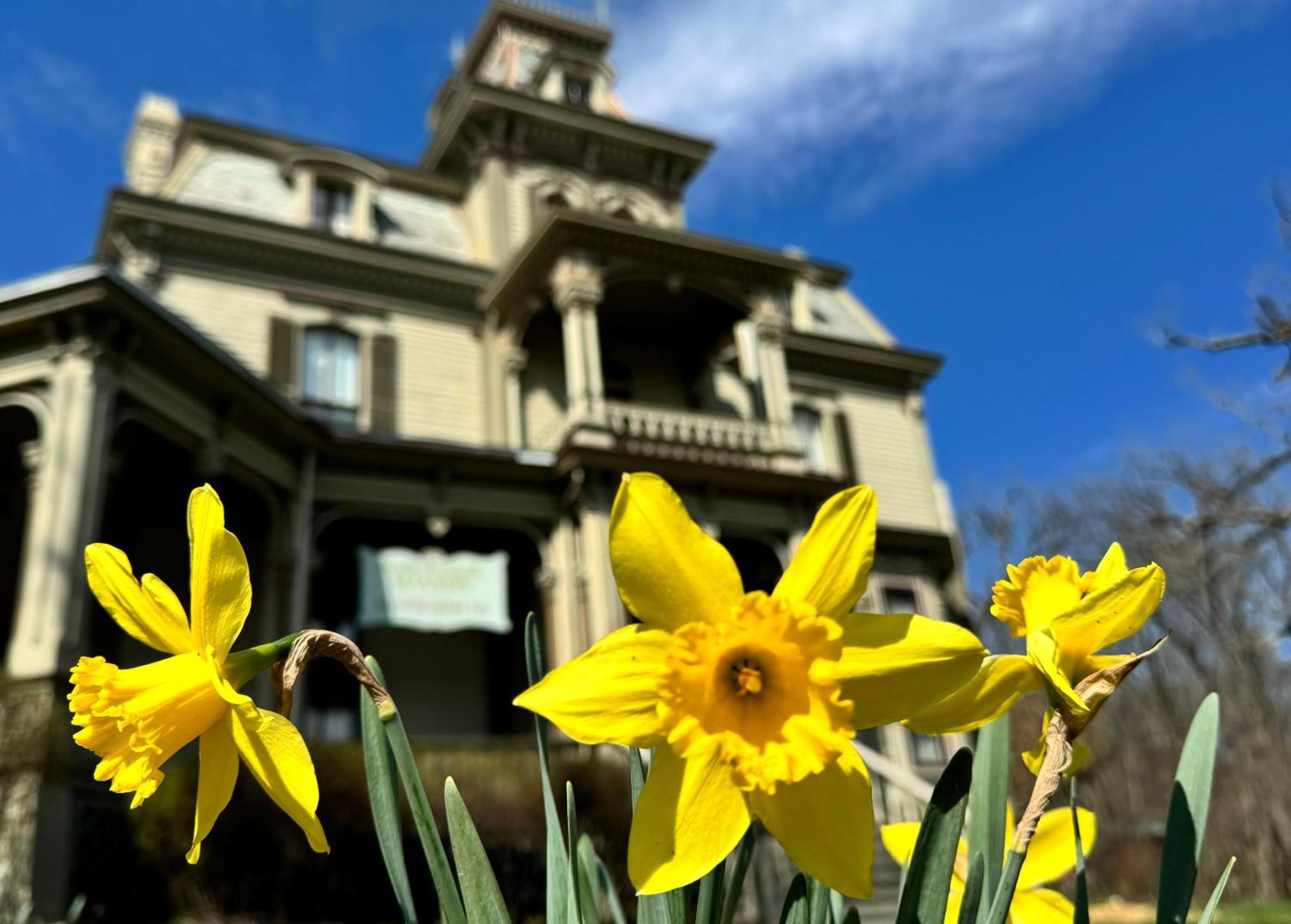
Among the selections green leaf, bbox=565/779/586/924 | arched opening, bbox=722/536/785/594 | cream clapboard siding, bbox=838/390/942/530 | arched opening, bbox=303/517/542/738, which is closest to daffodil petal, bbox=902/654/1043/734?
green leaf, bbox=565/779/586/924

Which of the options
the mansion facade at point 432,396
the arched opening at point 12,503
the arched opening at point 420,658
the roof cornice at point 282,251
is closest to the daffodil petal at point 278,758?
the mansion facade at point 432,396

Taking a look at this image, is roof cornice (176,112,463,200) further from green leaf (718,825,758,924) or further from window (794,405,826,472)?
green leaf (718,825,758,924)

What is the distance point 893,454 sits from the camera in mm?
18719

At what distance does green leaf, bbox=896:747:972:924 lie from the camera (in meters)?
0.93

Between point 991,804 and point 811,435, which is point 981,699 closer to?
point 991,804

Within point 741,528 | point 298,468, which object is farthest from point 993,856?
point 741,528

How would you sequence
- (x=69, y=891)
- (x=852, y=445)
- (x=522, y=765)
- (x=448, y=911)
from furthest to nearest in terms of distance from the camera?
(x=852, y=445), (x=522, y=765), (x=69, y=891), (x=448, y=911)

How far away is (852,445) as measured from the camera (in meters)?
18.2

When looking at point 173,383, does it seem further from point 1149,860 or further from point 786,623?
point 1149,860

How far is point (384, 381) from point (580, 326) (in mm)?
3160

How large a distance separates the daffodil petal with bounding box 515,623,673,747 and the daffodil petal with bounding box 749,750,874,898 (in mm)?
125

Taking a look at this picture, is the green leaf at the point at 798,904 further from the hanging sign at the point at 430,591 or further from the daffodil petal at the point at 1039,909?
the hanging sign at the point at 430,591

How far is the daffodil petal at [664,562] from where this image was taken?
91 centimetres

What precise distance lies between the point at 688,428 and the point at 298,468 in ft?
16.9
